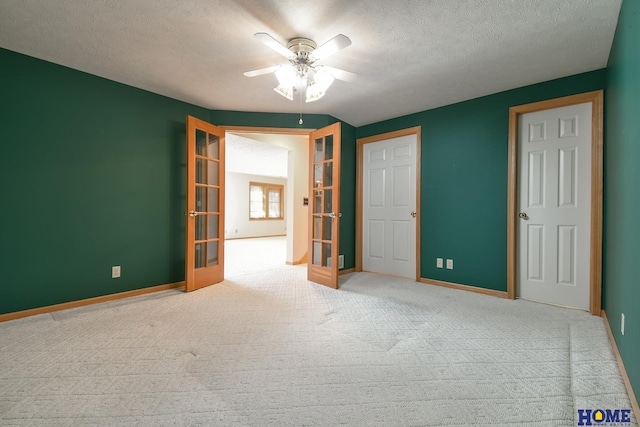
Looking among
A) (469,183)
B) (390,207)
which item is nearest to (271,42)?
(469,183)

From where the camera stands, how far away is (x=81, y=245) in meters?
2.87

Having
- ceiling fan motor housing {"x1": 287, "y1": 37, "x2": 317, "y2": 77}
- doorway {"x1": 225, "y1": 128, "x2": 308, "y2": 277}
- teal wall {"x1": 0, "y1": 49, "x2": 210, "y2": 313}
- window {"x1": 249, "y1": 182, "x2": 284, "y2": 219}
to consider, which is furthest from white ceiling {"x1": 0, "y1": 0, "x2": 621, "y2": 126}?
window {"x1": 249, "y1": 182, "x2": 284, "y2": 219}

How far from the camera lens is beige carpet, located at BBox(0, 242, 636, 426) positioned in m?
1.37

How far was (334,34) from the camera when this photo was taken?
2.20 meters

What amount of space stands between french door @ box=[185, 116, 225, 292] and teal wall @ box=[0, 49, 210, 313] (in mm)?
241

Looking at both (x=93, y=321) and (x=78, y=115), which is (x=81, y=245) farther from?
(x=78, y=115)

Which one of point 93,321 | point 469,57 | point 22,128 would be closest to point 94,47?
point 22,128

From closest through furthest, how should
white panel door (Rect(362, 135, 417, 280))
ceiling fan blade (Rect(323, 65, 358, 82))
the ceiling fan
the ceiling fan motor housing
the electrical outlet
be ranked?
the ceiling fan < the ceiling fan motor housing < ceiling fan blade (Rect(323, 65, 358, 82)) < the electrical outlet < white panel door (Rect(362, 135, 417, 280))

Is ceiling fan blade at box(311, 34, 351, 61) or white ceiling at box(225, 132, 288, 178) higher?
white ceiling at box(225, 132, 288, 178)

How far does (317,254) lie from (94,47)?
10.3 ft

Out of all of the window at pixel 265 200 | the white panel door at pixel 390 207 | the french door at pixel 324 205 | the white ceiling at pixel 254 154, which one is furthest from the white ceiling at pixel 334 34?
the window at pixel 265 200

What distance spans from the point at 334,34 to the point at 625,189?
7.05ft

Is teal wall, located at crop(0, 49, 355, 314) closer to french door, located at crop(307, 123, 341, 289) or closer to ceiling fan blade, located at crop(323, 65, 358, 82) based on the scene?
french door, located at crop(307, 123, 341, 289)

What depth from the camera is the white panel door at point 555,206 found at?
2.82m
